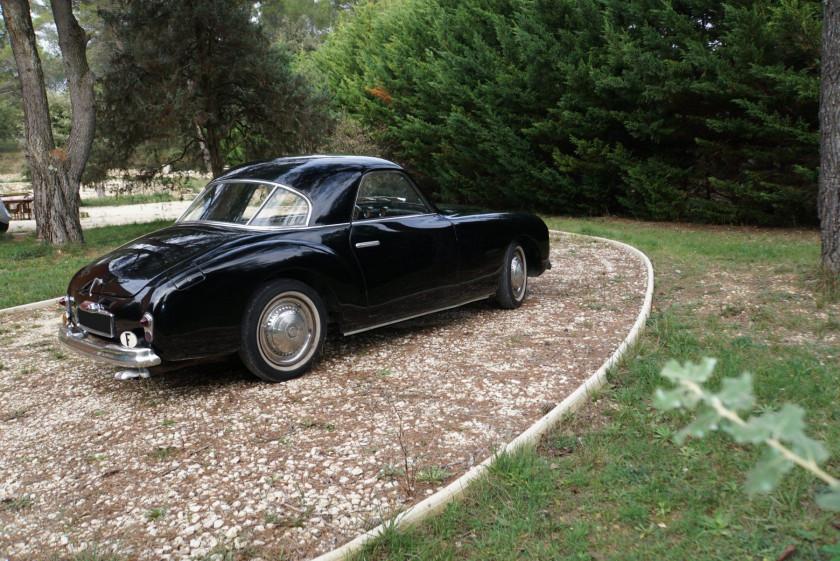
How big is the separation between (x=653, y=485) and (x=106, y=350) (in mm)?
3381

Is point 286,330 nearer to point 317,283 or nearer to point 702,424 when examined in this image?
point 317,283

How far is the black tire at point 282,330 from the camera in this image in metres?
4.38

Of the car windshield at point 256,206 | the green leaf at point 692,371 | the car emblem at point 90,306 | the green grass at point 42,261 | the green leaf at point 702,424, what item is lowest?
the green grass at point 42,261

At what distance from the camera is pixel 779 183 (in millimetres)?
11312

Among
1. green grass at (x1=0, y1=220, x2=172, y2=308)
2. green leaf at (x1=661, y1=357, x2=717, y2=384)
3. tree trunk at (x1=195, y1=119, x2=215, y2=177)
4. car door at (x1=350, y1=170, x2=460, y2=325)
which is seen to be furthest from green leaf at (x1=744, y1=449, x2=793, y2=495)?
tree trunk at (x1=195, y1=119, x2=215, y2=177)

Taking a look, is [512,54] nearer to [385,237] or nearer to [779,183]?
[779,183]

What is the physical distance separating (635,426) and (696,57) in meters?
9.37

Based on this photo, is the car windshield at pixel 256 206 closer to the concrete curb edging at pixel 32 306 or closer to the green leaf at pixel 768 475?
the concrete curb edging at pixel 32 306

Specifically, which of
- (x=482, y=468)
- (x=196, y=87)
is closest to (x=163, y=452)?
(x=482, y=468)

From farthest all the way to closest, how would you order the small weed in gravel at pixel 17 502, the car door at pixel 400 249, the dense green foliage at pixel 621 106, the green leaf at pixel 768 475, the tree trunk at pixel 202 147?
the tree trunk at pixel 202 147 → the dense green foliage at pixel 621 106 → the car door at pixel 400 249 → the small weed in gravel at pixel 17 502 → the green leaf at pixel 768 475

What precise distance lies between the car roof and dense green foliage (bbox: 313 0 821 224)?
8.02m

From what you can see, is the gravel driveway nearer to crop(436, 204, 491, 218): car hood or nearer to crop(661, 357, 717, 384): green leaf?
crop(436, 204, 491, 218): car hood

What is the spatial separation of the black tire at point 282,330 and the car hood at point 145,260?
0.52 meters

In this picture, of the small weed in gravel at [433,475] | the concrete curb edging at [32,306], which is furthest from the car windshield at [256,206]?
the concrete curb edging at [32,306]
